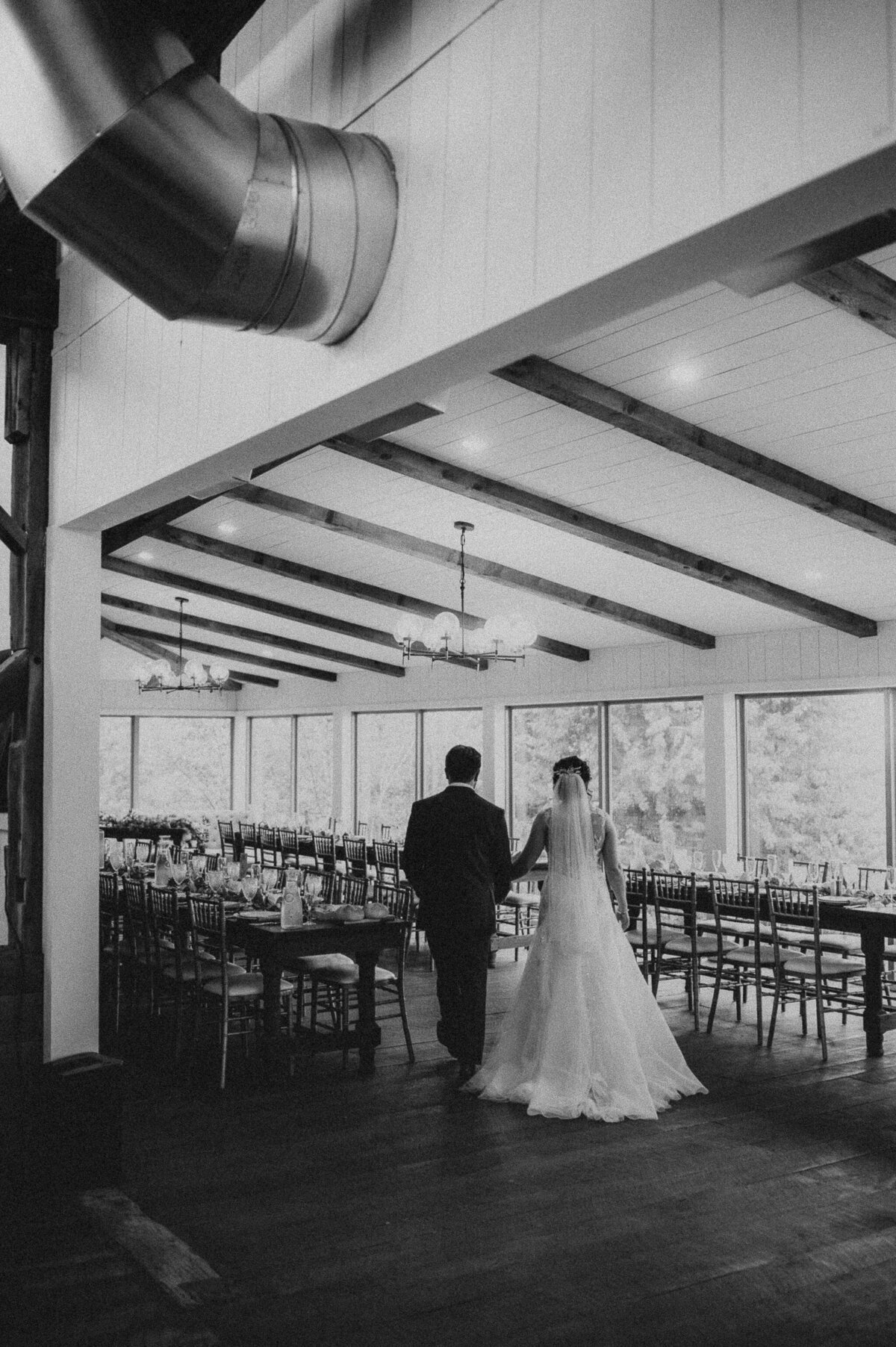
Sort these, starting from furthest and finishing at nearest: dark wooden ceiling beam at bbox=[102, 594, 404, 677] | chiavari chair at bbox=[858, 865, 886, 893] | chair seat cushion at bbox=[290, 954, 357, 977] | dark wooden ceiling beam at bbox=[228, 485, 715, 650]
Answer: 1. dark wooden ceiling beam at bbox=[102, 594, 404, 677]
2. dark wooden ceiling beam at bbox=[228, 485, 715, 650]
3. chiavari chair at bbox=[858, 865, 886, 893]
4. chair seat cushion at bbox=[290, 954, 357, 977]

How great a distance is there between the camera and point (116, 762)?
17.1 meters

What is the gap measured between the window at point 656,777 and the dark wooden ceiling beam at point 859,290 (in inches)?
279

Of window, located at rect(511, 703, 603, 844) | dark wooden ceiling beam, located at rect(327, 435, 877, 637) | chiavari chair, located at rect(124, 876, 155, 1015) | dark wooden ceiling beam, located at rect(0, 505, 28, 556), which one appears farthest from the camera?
window, located at rect(511, 703, 603, 844)

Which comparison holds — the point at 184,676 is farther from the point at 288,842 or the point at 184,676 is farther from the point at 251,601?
the point at 288,842

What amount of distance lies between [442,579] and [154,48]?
28.2 feet

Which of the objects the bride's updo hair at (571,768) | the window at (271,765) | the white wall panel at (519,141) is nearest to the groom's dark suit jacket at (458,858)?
the bride's updo hair at (571,768)

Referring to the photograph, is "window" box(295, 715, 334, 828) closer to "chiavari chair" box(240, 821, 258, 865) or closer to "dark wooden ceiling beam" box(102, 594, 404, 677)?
"dark wooden ceiling beam" box(102, 594, 404, 677)

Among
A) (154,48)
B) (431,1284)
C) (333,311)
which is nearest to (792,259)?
(333,311)

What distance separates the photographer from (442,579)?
36.0 ft

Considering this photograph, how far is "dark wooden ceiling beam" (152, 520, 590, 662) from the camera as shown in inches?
403

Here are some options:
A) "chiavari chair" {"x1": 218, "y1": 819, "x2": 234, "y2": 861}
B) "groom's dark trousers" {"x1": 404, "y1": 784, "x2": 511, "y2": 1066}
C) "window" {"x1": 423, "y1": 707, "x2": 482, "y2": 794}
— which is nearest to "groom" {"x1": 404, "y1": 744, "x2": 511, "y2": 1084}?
"groom's dark trousers" {"x1": 404, "y1": 784, "x2": 511, "y2": 1066}

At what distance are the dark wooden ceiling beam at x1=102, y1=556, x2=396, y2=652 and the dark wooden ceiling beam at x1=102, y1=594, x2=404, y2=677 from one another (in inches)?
32.5

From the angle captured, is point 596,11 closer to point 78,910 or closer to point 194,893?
point 78,910

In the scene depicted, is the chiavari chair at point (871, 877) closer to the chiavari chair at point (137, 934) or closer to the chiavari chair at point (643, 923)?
the chiavari chair at point (643, 923)
